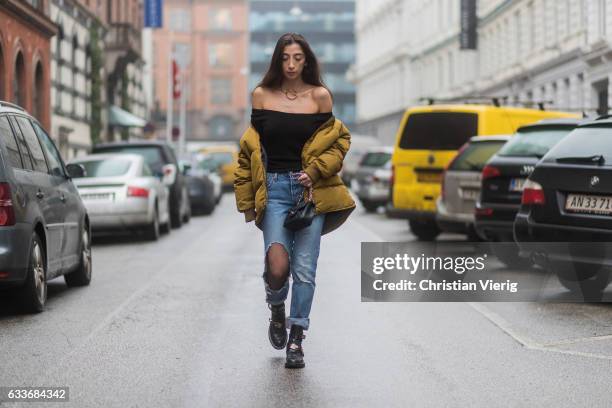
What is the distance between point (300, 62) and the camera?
7363 mm

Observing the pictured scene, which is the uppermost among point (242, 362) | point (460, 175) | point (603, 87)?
point (603, 87)

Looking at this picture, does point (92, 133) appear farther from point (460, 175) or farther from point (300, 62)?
point (300, 62)

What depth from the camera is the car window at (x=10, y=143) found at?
9.98 metres

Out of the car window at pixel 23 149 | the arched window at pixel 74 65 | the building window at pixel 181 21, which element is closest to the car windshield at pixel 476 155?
the car window at pixel 23 149

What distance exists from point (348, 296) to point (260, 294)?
0.82 m

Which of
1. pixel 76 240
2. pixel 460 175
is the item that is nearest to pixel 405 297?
pixel 76 240

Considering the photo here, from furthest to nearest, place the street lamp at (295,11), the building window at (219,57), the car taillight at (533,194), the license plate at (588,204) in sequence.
Answer: the building window at (219,57), the street lamp at (295,11), the car taillight at (533,194), the license plate at (588,204)

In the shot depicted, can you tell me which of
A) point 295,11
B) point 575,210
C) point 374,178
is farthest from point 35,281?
point 295,11

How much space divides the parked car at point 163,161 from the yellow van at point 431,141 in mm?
5373

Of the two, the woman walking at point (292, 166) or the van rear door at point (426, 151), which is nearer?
the woman walking at point (292, 166)

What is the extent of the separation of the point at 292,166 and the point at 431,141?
12.0 m

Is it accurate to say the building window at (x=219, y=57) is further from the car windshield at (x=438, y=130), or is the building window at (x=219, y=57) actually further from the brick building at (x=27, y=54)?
the car windshield at (x=438, y=130)

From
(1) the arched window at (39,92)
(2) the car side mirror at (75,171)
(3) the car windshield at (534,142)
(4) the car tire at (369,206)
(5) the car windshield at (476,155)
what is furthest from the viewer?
(1) the arched window at (39,92)

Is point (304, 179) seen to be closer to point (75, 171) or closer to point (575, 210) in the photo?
point (575, 210)
